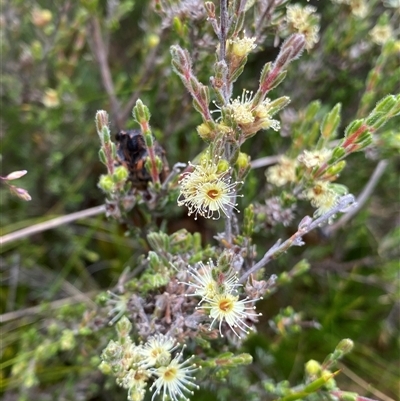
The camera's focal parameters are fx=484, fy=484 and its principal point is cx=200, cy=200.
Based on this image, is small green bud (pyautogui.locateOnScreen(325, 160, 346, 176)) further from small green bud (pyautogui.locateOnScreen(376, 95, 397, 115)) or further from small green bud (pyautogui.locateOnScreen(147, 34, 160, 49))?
small green bud (pyautogui.locateOnScreen(147, 34, 160, 49))

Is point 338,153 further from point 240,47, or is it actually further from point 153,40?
point 153,40

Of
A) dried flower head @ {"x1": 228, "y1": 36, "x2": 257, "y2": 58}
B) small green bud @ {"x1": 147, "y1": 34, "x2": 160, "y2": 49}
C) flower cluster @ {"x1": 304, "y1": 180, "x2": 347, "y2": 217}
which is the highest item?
small green bud @ {"x1": 147, "y1": 34, "x2": 160, "y2": 49}

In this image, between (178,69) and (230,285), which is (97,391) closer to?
A: (230,285)

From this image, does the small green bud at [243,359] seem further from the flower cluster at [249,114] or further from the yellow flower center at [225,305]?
the flower cluster at [249,114]

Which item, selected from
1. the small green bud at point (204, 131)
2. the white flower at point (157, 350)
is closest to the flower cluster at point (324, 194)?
the small green bud at point (204, 131)

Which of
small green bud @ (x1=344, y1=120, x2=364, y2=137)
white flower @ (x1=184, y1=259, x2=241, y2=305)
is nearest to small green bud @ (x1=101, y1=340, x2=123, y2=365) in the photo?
white flower @ (x1=184, y1=259, x2=241, y2=305)
